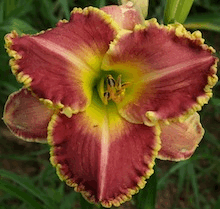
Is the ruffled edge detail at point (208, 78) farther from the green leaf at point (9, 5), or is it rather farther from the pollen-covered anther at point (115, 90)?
the green leaf at point (9, 5)

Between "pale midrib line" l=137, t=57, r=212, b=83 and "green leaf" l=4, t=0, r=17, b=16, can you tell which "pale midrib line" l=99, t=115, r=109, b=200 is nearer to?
"pale midrib line" l=137, t=57, r=212, b=83

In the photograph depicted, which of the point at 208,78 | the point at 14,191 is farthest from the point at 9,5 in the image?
the point at 208,78

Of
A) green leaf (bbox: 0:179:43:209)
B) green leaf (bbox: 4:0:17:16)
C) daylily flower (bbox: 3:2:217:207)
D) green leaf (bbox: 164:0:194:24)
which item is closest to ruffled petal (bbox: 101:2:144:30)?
daylily flower (bbox: 3:2:217:207)

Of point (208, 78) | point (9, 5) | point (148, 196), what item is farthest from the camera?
point (9, 5)

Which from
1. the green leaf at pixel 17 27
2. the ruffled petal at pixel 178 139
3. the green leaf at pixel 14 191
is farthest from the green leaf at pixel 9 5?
the ruffled petal at pixel 178 139

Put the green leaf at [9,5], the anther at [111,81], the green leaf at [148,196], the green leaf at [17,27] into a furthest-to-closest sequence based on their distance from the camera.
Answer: the green leaf at [9,5]
the green leaf at [17,27]
the green leaf at [148,196]
the anther at [111,81]

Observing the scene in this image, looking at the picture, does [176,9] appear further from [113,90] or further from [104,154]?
[104,154]

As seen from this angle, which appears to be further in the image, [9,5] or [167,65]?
[9,5]
